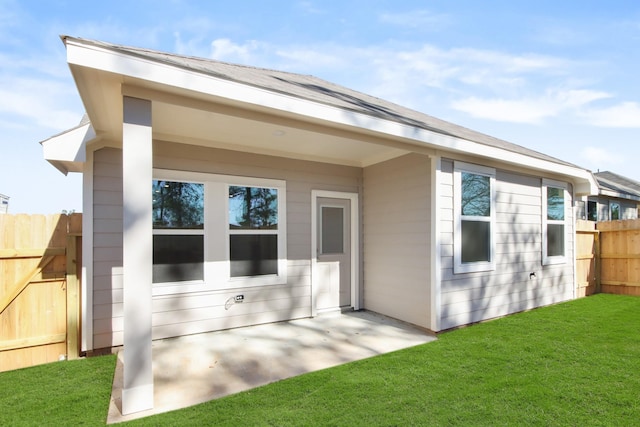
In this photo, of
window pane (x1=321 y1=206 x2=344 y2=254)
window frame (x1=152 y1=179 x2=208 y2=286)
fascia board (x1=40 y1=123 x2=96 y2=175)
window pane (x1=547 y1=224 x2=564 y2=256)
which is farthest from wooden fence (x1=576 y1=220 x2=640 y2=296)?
fascia board (x1=40 y1=123 x2=96 y2=175)

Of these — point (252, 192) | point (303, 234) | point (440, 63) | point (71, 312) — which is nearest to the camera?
point (71, 312)

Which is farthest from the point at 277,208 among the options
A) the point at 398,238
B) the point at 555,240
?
the point at 555,240

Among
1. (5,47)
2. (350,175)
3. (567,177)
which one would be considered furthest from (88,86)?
(567,177)

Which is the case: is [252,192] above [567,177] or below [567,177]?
below

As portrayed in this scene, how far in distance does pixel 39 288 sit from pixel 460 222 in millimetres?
5098

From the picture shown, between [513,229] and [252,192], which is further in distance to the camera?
[513,229]

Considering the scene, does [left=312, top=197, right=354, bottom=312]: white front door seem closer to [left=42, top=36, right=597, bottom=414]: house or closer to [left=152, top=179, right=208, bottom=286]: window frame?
[left=42, top=36, right=597, bottom=414]: house

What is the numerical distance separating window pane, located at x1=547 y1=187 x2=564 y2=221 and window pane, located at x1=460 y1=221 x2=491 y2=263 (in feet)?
6.61

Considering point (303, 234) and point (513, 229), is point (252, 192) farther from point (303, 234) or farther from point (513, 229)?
point (513, 229)

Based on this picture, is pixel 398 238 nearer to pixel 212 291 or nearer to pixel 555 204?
pixel 212 291

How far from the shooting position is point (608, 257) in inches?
276

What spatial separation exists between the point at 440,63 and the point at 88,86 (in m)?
6.81

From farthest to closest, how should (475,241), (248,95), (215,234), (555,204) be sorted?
1. (555,204)
2. (475,241)
3. (215,234)
4. (248,95)

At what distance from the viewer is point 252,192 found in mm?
4559
